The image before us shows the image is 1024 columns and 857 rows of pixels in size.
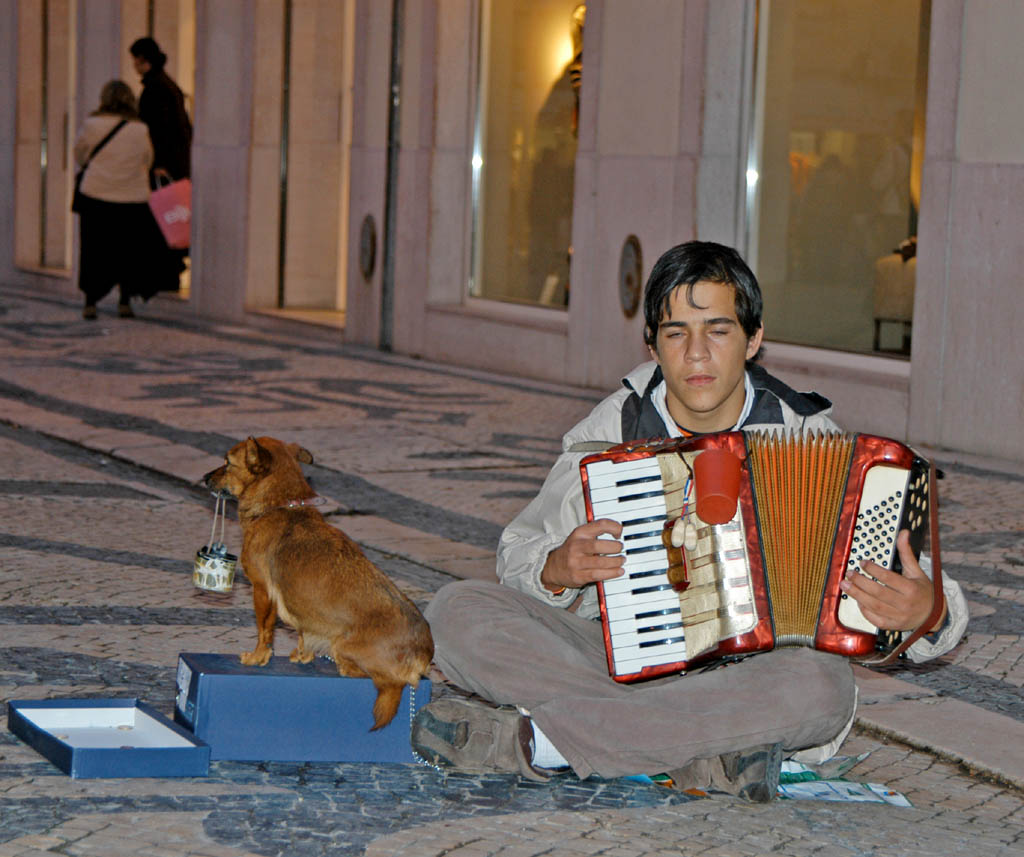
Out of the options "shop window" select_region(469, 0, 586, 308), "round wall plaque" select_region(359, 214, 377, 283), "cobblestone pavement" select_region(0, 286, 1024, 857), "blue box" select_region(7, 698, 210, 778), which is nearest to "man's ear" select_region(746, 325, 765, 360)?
"cobblestone pavement" select_region(0, 286, 1024, 857)

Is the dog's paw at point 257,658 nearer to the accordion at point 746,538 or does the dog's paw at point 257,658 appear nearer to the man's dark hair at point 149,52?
the accordion at point 746,538

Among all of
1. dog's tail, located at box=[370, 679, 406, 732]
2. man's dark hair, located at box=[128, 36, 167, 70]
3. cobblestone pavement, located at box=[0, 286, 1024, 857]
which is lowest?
cobblestone pavement, located at box=[0, 286, 1024, 857]

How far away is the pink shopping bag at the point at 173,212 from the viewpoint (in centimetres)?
1543

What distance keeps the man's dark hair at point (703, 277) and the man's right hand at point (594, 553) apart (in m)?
0.56

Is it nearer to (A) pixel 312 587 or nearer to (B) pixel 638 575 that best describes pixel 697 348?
(B) pixel 638 575

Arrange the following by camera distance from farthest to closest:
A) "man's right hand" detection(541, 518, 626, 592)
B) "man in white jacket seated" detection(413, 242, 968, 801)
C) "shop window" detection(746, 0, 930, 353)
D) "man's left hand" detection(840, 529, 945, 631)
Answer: "shop window" detection(746, 0, 930, 353), "man in white jacket seated" detection(413, 242, 968, 801), "man's right hand" detection(541, 518, 626, 592), "man's left hand" detection(840, 529, 945, 631)

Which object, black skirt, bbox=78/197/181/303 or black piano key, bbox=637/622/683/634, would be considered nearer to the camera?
black piano key, bbox=637/622/683/634

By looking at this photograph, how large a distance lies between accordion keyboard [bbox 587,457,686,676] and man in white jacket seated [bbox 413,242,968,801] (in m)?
0.04

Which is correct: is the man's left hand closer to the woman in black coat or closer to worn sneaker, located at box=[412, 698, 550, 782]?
worn sneaker, located at box=[412, 698, 550, 782]

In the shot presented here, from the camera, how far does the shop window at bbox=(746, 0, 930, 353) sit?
9961mm

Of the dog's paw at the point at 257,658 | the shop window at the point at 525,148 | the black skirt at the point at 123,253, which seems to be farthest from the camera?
the black skirt at the point at 123,253

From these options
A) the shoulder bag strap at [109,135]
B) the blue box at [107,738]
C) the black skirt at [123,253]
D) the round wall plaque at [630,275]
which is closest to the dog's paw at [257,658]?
the blue box at [107,738]

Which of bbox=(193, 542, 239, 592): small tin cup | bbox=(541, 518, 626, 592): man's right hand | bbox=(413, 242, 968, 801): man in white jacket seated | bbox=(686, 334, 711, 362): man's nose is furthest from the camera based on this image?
bbox=(193, 542, 239, 592): small tin cup

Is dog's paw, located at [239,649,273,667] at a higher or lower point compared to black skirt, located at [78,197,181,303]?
lower
